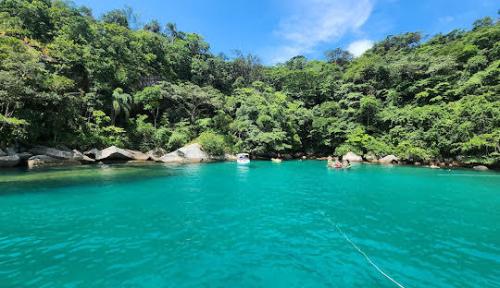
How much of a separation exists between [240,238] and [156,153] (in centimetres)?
3497

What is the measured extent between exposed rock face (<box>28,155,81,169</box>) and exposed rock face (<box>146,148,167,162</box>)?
991cm

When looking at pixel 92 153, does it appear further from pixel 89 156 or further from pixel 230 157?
pixel 230 157

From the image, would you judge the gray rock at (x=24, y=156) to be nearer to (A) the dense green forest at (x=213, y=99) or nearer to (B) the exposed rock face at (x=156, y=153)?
(A) the dense green forest at (x=213, y=99)

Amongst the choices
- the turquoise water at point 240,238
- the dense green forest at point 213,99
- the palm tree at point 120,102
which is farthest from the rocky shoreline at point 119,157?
the turquoise water at point 240,238

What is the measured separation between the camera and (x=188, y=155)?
40.6m

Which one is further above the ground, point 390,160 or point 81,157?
point 390,160

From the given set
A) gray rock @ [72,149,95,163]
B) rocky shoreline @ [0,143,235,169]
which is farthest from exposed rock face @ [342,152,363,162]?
gray rock @ [72,149,95,163]

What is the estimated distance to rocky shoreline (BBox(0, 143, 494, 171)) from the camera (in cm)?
2811

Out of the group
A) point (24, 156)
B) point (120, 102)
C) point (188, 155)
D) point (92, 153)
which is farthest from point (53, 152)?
point (188, 155)

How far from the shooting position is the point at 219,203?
1452 cm

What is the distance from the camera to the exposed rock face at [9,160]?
26155mm

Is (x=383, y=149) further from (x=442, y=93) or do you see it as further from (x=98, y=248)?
(x=98, y=248)

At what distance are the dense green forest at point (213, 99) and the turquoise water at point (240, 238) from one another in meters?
19.1

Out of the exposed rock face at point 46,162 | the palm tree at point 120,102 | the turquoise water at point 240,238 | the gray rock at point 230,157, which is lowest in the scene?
the turquoise water at point 240,238
